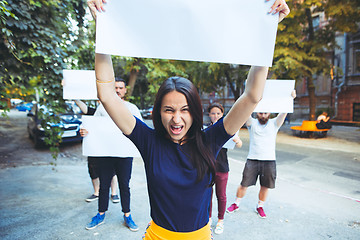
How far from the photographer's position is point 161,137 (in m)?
1.38

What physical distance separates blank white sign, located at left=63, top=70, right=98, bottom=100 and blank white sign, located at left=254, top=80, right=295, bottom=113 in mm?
2360

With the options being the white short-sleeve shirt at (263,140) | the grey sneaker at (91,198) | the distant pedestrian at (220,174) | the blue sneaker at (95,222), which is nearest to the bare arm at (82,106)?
the grey sneaker at (91,198)

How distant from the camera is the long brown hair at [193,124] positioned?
4.17 ft

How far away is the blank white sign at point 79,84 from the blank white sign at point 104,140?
1.10ft

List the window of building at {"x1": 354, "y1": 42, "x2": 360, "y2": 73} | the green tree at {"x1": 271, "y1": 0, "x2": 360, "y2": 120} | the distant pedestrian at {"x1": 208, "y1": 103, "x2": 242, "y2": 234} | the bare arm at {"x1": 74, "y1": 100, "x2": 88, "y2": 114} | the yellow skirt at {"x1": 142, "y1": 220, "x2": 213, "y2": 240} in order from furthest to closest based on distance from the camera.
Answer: the window of building at {"x1": 354, "y1": 42, "x2": 360, "y2": 73}, the green tree at {"x1": 271, "y1": 0, "x2": 360, "y2": 120}, the bare arm at {"x1": 74, "y1": 100, "x2": 88, "y2": 114}, the distant pedestrian at {"x1": 208, "y1": 103, "x2": 242, "y2": 234}, the yellow skirt at {"x1": 142, "y1": 220, "x2": 213, "y2": 240}

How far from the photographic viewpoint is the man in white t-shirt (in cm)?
337

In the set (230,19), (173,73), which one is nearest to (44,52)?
(230,19)

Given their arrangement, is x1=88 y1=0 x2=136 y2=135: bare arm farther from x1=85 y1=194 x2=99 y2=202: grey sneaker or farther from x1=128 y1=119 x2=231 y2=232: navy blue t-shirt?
x1=85 y1=194 x2=99 y2=202: grey sneaker

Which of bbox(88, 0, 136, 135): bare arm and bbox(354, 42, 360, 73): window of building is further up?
bbox(354, 42, 360, 73): window of building

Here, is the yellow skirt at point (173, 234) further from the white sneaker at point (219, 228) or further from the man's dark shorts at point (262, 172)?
the man's dark shorts at point (262, 172)

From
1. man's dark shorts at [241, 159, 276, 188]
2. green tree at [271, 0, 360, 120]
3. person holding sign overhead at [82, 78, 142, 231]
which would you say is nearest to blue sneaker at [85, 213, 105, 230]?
person holding sign overhead at [82, 78, 142, 231]

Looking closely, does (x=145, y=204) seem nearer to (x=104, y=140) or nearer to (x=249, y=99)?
(x=104, y=140)

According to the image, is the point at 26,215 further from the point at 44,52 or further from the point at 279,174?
the point at 279,174

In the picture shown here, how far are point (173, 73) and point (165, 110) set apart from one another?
41.7ft
